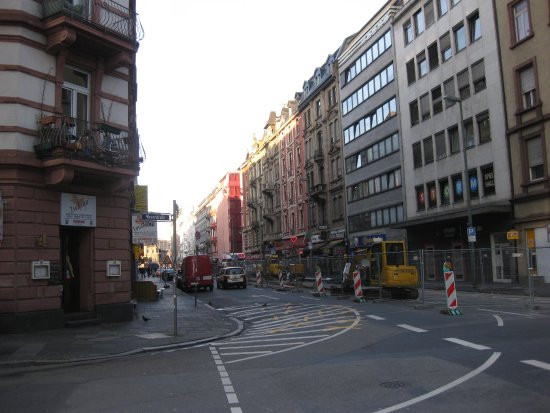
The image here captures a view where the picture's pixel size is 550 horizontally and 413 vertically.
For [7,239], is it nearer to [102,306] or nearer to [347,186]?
[102,306]

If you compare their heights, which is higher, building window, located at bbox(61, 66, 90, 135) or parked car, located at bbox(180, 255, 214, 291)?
building window, located at bbox(61, 66, 90, 135)

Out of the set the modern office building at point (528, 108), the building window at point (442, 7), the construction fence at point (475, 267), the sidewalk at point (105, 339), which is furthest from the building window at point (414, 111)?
the sidewalk at point (105, 339)

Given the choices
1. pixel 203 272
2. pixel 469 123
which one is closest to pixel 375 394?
pixel 469 123

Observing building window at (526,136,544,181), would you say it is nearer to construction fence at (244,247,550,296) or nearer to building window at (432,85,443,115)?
construction fence at (244,247,550,296)

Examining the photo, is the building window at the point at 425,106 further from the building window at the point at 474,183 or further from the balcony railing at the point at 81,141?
the balcony railing at the point at 81,141

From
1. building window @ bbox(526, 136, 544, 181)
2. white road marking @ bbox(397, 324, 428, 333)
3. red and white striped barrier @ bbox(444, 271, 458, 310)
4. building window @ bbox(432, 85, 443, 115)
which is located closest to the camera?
white road marking @ bbox(397, 324, 428, 333)

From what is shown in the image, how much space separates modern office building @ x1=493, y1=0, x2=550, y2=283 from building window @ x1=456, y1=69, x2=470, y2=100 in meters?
3.42

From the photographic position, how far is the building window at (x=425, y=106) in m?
37.4

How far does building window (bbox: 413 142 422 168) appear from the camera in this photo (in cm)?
3872

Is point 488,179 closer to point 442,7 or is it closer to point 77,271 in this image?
point 442,7

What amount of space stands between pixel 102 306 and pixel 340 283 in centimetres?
1461

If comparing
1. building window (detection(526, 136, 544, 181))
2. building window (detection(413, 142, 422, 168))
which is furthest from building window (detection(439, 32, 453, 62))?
building window (detection(526, 136, 544, 181))

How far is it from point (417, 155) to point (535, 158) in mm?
11893

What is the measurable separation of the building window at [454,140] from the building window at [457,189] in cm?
162
